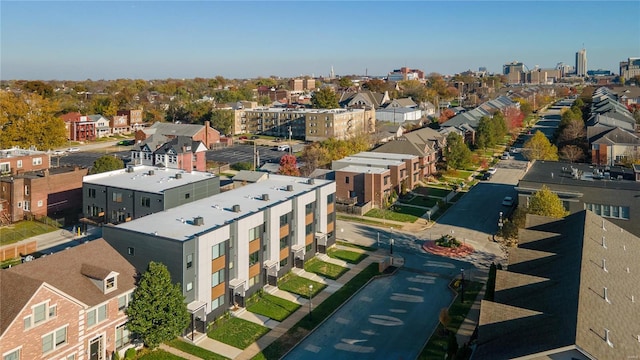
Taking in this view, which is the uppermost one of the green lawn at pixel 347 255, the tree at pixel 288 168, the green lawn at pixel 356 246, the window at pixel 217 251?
the tree at pixel 288 168

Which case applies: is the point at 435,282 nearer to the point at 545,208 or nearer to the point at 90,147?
the point at 545,208

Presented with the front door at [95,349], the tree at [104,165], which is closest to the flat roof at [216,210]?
the front door at [95,349]

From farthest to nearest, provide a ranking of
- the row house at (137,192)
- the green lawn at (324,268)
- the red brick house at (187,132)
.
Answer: the red brick house at (187,132), the row house at (137,192), the green lawn at (324,268)

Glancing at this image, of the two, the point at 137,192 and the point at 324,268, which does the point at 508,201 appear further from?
the point at 137,192

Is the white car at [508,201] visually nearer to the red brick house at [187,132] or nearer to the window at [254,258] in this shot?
the window at [254,258]

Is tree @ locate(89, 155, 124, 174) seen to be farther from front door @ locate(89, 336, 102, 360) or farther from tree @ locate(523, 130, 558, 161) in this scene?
tree @ locate(523, 130, 558, 161)

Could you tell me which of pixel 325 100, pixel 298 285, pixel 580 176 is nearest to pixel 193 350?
pixel 298 285

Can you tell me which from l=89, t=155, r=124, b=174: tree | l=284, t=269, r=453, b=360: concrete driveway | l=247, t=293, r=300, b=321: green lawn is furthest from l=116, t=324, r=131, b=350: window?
l=89, t=155, r=124, b=174: tree
